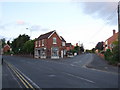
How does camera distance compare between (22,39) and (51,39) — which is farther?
(22,39)

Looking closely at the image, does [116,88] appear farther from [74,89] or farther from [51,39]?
[51,39]

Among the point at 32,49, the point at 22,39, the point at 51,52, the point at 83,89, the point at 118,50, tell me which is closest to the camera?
the point at 83,89

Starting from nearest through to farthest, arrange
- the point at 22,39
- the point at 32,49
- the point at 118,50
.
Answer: the point at 118,50, the point at 32,49, the point at 22,39

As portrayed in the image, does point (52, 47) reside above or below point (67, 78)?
above

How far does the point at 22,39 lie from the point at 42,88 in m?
83.5

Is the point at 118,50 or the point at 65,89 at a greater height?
the point at 118,50

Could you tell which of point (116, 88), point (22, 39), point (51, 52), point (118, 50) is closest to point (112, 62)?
point (118, 50)

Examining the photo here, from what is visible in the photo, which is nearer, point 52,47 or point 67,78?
point 67,78

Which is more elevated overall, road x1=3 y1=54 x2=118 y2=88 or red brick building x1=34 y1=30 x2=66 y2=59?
red brick building x1=34 y1=30 x2=66 y2=59

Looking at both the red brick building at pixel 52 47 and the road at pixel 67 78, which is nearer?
the road at pixel 67 78

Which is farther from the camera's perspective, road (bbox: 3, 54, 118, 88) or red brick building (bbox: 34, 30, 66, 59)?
red brick building (bbox: 34, 30, 66, 59)

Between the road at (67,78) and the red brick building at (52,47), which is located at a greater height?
the red brick building at (52,47)

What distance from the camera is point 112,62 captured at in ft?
90.9

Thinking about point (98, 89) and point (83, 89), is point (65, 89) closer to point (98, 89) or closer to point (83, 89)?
point (83, 89)
